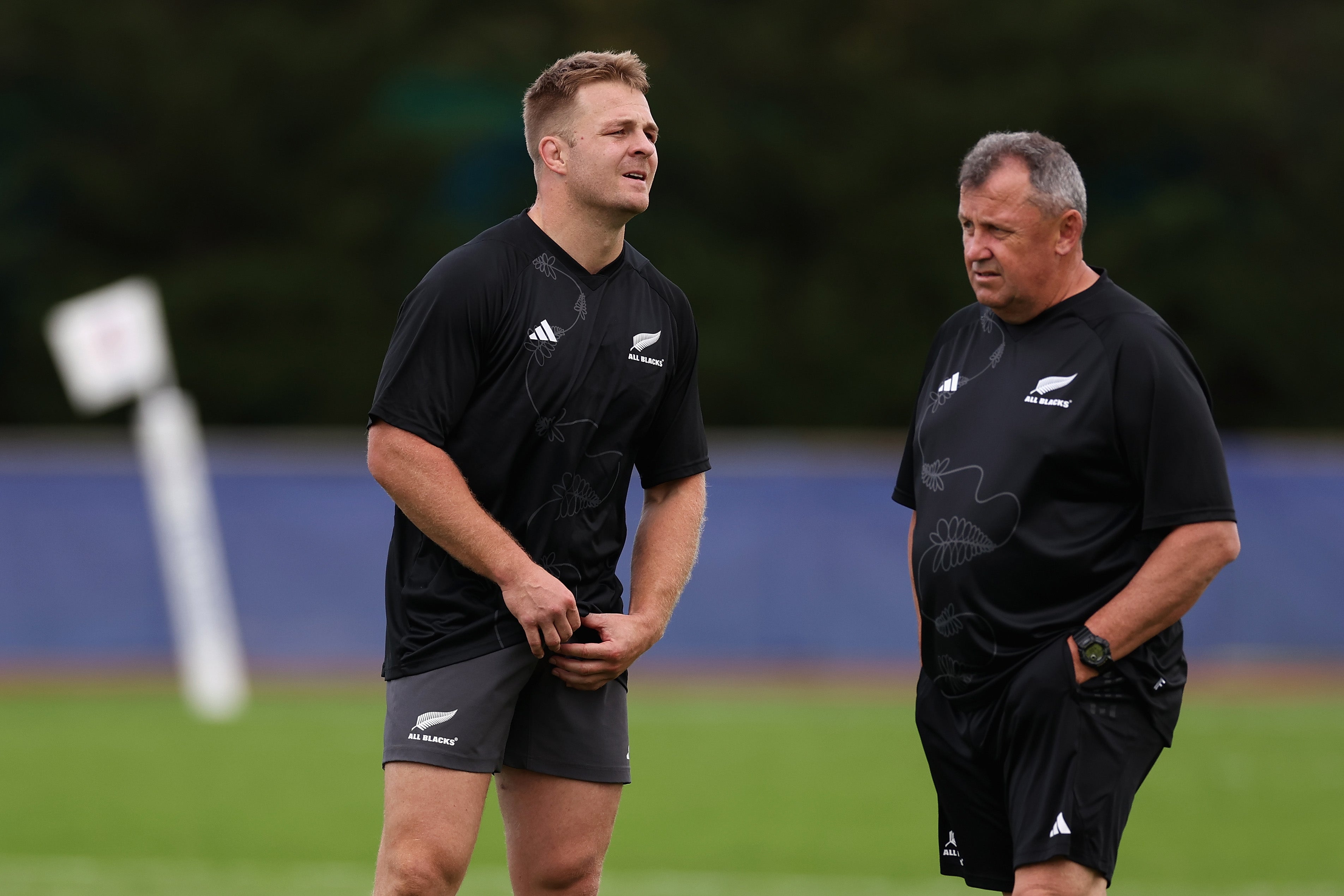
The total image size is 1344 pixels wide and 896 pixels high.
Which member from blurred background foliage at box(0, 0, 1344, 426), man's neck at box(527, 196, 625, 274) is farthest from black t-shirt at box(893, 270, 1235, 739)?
blurred background foliage at box(0, 0, 1344, 426)

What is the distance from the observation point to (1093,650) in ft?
13.3

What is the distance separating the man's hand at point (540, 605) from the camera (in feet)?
13.4

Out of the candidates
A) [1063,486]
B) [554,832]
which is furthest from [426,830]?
[1063,486]

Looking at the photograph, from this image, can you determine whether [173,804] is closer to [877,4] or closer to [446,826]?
[446,826]

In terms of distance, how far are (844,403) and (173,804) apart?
17.5 m

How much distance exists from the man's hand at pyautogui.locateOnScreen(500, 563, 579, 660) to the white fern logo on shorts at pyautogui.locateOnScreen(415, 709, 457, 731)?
253 mm

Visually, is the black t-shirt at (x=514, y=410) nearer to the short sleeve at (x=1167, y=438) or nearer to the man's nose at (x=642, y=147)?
the man's nose at (x=642, y=147)

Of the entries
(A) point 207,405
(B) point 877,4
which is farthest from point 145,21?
(B) point 877,4

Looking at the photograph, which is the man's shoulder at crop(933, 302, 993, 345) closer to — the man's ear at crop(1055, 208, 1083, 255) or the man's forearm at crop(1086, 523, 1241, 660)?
the man's ear at crop(1055, 208, 1083, 255)

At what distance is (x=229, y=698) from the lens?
48.1ft

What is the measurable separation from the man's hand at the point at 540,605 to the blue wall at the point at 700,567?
11.4 meters

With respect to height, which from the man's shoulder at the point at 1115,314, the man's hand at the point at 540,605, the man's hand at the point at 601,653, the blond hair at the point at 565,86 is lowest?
the man's hand at the point at 601,653

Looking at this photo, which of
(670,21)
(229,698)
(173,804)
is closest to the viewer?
(173,804)

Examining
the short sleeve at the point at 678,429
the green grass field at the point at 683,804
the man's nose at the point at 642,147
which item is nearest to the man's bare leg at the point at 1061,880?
the short sleeve at the point at 678,429
